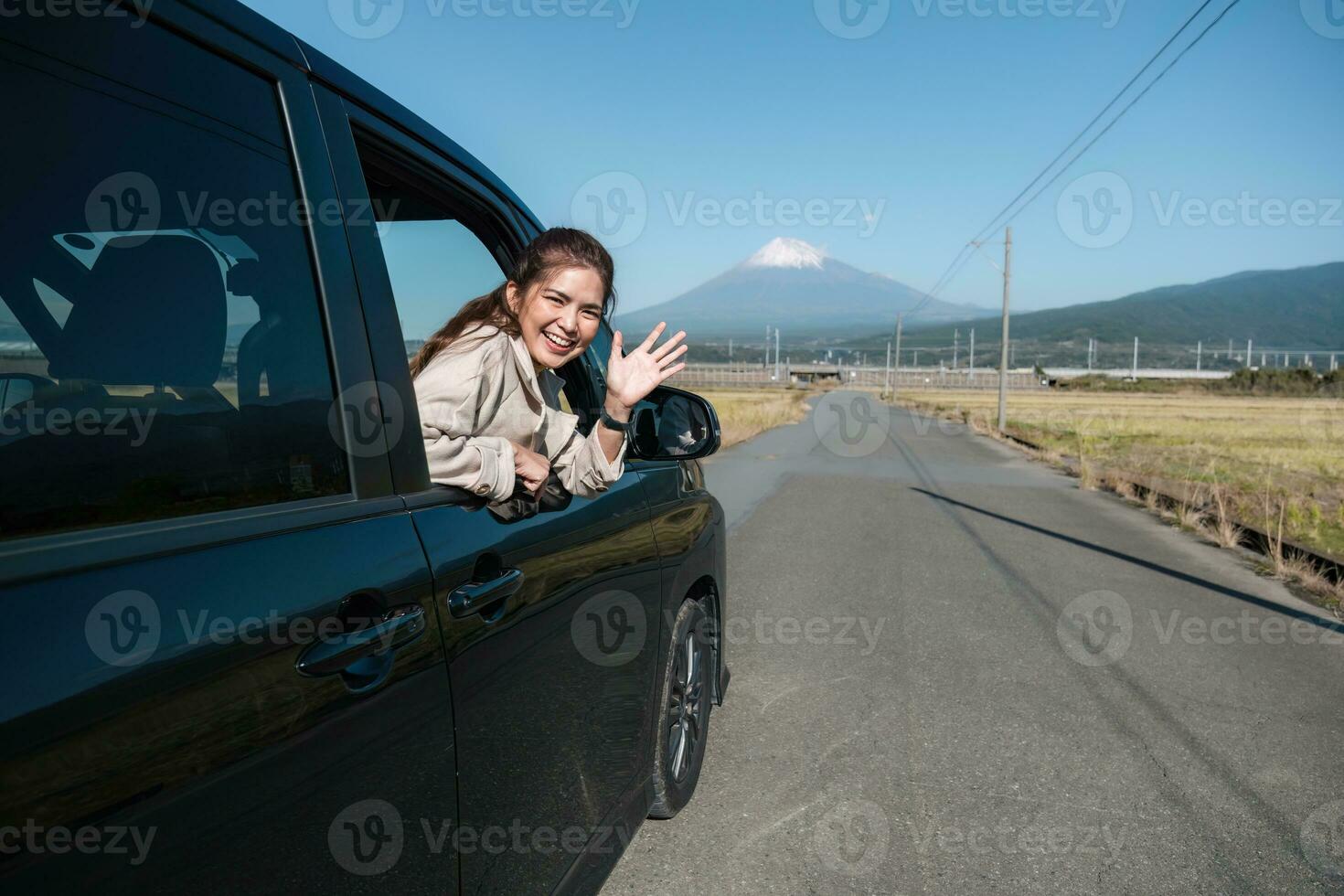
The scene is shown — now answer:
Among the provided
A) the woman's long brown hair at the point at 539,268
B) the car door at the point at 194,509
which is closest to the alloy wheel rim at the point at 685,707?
the woman's long brown hair at the point at 539,268

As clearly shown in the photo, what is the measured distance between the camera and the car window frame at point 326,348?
A: 42.7 inches

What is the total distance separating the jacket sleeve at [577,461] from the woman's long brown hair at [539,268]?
0.27m

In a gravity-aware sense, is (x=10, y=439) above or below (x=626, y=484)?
above

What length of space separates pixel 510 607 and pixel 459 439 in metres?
0.35

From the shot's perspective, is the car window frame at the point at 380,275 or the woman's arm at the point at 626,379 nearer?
the car window frame at the point at 380,275

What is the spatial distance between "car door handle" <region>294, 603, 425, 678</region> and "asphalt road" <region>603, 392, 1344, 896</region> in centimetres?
166

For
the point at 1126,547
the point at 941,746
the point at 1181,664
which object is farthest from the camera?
the point at 1126,547

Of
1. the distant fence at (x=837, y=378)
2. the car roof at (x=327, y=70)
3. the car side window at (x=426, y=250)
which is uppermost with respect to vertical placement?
the car roof at (x=327, y=70)

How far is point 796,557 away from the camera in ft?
26.6

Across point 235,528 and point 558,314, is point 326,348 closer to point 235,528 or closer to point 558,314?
point 235,528

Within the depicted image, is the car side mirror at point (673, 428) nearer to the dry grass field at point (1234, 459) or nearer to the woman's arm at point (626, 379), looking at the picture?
the woman's arm at point (626, 379)

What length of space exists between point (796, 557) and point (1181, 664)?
3420mm

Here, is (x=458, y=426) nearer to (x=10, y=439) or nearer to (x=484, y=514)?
(x=484, y=514)

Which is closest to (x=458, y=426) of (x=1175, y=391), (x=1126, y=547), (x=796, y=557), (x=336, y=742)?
(x=336, y=742)
